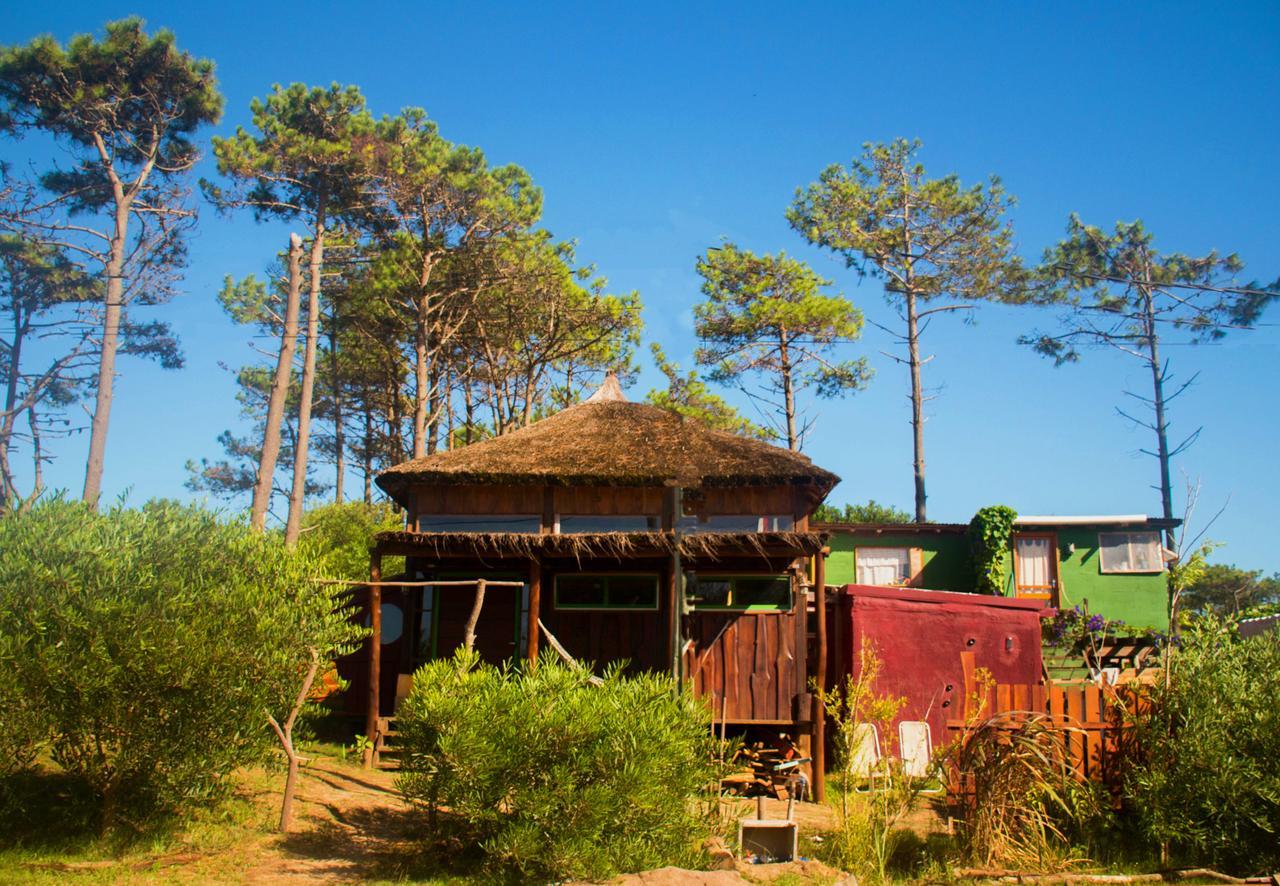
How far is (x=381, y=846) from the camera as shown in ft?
34.3

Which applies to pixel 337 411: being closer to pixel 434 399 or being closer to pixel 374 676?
pixel 434 399

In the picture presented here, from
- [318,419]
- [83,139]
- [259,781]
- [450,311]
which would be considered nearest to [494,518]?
[259,781]

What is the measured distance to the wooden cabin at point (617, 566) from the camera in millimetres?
14953

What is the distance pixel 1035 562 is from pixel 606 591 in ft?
41.0

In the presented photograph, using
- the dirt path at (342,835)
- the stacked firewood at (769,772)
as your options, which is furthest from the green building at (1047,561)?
the dirt path at (342,835)

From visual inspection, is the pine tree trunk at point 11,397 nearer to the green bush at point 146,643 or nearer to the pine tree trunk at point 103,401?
the pine tree trunk at point 103,401

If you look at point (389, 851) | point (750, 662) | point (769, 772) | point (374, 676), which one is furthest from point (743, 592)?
point (389, 851)

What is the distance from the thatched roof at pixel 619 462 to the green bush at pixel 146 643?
17.7ft

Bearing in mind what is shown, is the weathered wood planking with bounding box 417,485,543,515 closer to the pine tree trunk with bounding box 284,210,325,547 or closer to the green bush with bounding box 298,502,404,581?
the pine tree trunk with bounding box 284,210,325,547

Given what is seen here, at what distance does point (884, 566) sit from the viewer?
23438 mm

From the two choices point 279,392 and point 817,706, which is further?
point 279,392

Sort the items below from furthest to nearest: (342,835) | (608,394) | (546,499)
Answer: (608,394) → (546,499) → (342,835)

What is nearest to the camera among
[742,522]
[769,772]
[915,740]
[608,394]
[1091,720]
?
[1091,720]

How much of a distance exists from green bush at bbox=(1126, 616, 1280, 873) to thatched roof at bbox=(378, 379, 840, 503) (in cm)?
692
